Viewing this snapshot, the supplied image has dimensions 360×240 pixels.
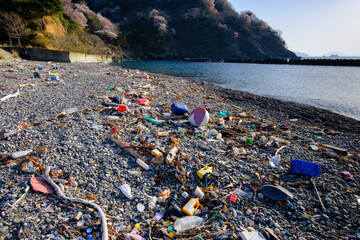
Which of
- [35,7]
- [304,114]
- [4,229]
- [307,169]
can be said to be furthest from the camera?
[35,7]

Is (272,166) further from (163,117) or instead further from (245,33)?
(245,33)

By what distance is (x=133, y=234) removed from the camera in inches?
86.3

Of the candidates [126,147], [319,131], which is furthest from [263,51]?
[126,147]

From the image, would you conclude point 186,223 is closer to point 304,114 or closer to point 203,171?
point 203,171

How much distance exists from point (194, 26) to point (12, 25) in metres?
70.2

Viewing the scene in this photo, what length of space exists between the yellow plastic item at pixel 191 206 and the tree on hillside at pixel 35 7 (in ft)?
97.9

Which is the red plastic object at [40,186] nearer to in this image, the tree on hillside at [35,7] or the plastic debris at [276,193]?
the plastic debris at [276,193]

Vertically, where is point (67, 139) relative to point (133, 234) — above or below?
above

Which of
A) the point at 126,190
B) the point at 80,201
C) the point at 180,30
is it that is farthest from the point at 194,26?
the point at 80,201

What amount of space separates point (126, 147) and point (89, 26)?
5200 cm

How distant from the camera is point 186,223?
238 cm

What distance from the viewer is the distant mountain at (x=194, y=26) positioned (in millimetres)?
69750

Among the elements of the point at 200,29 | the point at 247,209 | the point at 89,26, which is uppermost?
the point at 200,29

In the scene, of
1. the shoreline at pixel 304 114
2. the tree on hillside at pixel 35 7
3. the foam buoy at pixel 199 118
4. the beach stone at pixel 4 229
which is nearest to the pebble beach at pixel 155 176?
the beach stone at pixel 4 229
